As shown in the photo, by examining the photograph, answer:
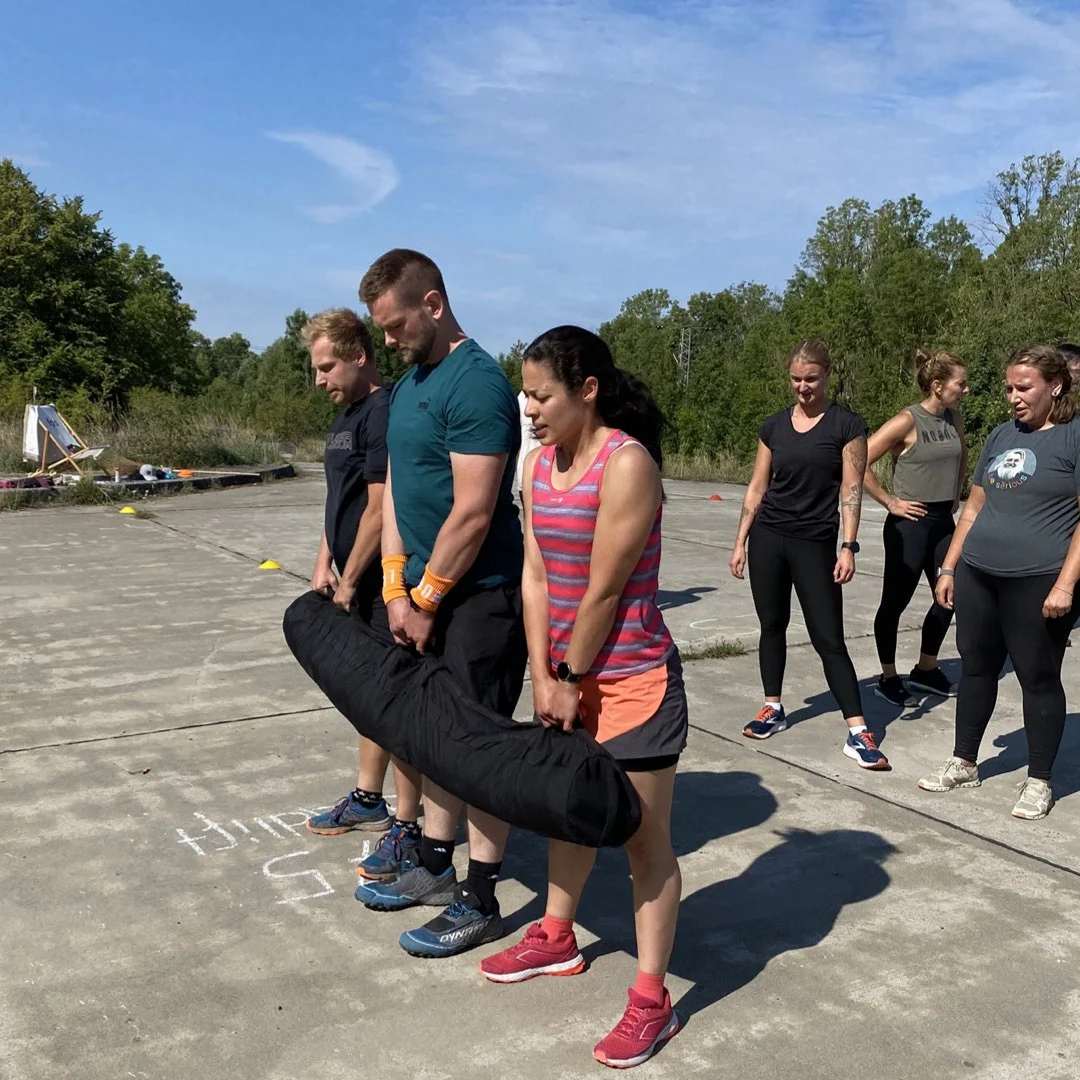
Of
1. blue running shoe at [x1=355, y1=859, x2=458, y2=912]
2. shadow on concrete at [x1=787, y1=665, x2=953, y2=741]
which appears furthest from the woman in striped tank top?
shadow on concrete at [x1=787, y1=665, x2=953, y2=741]

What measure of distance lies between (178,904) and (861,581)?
25.0 ft

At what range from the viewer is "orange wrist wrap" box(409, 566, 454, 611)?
3.29 meters

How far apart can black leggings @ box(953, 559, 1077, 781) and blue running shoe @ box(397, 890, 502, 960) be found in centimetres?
249

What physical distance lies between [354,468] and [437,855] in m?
1.38

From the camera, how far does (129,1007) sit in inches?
120

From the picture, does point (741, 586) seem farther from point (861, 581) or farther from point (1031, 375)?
point (1031, 375)

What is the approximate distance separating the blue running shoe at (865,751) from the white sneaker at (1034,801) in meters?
0.61

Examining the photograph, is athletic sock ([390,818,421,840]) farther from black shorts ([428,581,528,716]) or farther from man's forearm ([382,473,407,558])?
man's forearm ([382,473,407,558])

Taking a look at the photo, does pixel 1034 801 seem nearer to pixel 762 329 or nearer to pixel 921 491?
pixel 921 491

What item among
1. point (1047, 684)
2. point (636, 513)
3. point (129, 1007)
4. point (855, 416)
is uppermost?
point (855, 416)

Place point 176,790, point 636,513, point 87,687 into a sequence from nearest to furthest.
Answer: point 636,513 → point 176,790 → point 87,687

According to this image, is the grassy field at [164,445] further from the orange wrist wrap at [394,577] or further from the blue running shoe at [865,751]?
the orange wrist wrap at [394,577]

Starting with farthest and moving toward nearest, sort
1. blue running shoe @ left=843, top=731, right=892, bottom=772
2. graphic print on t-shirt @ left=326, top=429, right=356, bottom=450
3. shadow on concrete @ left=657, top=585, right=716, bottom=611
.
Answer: shadow on concrete @ left=657, top=585, right=716, bottom=611 → blue running shoe @ left=843, top=731, right=892, bottom=772 → graphic print on t-shirt @ left=326, top=429, right=356, bottom=450

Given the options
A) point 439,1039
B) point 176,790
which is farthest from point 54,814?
point 439,1039
